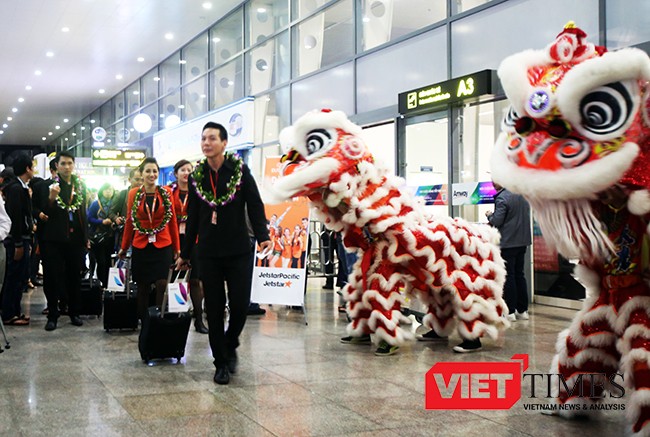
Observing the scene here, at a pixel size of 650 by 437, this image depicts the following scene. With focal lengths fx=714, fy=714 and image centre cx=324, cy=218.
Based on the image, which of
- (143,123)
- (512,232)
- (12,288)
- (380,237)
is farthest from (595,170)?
(143,123)

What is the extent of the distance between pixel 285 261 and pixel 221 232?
3464 mm

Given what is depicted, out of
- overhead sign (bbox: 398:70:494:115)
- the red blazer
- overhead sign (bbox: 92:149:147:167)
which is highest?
overhead sign (bbox: 92:149:147:167)

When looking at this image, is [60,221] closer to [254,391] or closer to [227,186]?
[227,186]

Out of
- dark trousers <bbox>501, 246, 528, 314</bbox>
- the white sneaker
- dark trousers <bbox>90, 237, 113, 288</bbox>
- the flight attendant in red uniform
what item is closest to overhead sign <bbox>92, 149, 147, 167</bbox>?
dark trousers <bbox>90, 237, 113, 288</bbox>

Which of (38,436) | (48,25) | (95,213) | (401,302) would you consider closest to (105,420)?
(38,436)

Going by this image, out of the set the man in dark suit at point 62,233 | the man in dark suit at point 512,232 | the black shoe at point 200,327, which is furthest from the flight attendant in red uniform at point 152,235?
the man in dark suit at point 512,232

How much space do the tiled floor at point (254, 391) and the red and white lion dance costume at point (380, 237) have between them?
34 cm

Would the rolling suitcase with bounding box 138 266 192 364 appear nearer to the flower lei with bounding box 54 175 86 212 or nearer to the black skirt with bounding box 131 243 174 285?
the black skirt with bounding box 131 243 174 285

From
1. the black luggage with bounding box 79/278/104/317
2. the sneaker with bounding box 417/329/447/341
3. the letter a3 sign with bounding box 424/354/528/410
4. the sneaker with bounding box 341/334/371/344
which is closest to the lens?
the letter a3 sign with bounding box 424/354/528/410

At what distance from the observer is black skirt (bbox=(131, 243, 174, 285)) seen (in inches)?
258

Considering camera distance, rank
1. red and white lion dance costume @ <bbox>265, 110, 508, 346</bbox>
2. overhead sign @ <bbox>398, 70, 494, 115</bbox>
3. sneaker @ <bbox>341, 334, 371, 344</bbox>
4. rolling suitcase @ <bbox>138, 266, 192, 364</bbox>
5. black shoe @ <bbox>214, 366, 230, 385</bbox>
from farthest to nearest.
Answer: overhead sign @ <bbox>398, 70, 494, 115</bbox> → sneaker @ <bbox>341, 334, 371, 344</bbox> → red and white lion dance costume @ <bbox>265, 110, 508, 346</bbox> → rolling suitcase @ <bbox>138, 266, 192, 364</bbox> → black shoe @ <bbox>214, 366, 230, 385</bbox>

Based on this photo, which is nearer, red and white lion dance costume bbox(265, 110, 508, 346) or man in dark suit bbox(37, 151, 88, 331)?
red and white lion dance costume bbox(265, 110, 508, 346)

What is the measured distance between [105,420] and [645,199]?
2.78 metres

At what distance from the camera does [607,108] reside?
297cm
